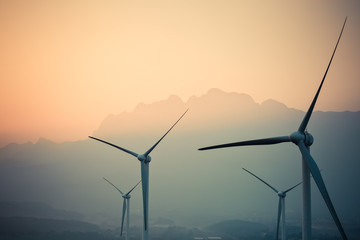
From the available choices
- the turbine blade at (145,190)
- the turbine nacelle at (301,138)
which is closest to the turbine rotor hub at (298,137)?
the turbine nacelle at (301,138)

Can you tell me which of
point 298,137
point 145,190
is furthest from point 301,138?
point 145,190

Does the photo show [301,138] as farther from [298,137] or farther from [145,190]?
[145,190]

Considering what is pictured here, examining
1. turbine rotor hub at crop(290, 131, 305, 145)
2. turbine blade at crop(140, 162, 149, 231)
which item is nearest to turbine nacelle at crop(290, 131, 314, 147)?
turbine rotor hub at crop(290, 131, 305, 145)

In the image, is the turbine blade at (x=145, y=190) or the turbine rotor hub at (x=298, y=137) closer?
the turbine rotor hub at (x=298, y=137)

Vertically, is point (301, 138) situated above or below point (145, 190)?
above

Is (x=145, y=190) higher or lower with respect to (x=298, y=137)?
lower

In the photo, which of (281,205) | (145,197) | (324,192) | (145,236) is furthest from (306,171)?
(281,205)

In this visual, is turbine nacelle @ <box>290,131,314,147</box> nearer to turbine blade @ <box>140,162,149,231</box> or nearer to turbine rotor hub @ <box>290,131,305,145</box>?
turbine rotor hub @ <box>290,131,305,145</box>

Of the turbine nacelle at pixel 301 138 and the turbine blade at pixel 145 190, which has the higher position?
the turbine nacelle at pixel 301 138

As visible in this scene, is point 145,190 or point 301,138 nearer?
A: point 301,138

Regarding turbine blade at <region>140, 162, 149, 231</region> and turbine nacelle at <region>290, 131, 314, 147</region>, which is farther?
turbine blade at <region>140, 162, 149, 231</region>

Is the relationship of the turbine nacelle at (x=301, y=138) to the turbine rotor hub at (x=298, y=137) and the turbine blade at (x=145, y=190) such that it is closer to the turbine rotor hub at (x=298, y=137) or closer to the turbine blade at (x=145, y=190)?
the turbine rotor hub at (x=298, y=137)

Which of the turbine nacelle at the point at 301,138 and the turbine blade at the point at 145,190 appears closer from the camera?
the turbine nacelle at the point at 301,138

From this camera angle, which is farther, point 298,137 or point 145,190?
point 145,190
